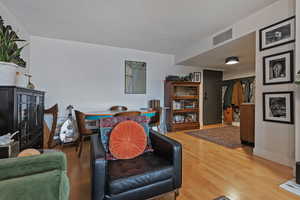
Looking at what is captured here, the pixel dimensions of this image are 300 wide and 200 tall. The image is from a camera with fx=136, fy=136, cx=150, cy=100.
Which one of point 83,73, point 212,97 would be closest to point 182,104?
point 212,97

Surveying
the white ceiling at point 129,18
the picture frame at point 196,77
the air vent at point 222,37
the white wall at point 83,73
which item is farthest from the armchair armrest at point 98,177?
the picture frame at point 196,77

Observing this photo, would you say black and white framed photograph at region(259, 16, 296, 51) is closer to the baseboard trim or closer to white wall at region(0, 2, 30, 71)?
the baseboard trim

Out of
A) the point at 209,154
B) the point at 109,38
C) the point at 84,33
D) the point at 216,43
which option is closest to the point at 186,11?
the point at 216,43

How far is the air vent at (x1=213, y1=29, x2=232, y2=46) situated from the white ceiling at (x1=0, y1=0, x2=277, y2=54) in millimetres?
140

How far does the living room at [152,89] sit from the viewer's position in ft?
4.23

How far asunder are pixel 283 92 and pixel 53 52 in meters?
4.57

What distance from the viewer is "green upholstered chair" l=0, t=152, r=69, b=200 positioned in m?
Answer: 0.59

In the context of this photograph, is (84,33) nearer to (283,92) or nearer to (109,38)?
(109,38)

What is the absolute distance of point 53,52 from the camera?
3254 mm

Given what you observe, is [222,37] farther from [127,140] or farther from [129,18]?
[127,140]

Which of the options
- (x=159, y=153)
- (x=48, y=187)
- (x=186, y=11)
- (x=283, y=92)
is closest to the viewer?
(x=48, y=187)

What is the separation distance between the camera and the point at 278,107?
2051mm

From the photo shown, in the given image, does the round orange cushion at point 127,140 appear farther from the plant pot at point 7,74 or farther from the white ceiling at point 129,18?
the white ceiling at point 129,18

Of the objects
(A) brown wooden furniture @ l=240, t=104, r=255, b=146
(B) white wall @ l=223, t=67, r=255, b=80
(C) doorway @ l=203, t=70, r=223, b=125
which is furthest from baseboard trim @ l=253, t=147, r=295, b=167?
(B) white wall @ l=223, t=67, r=255, b=80
